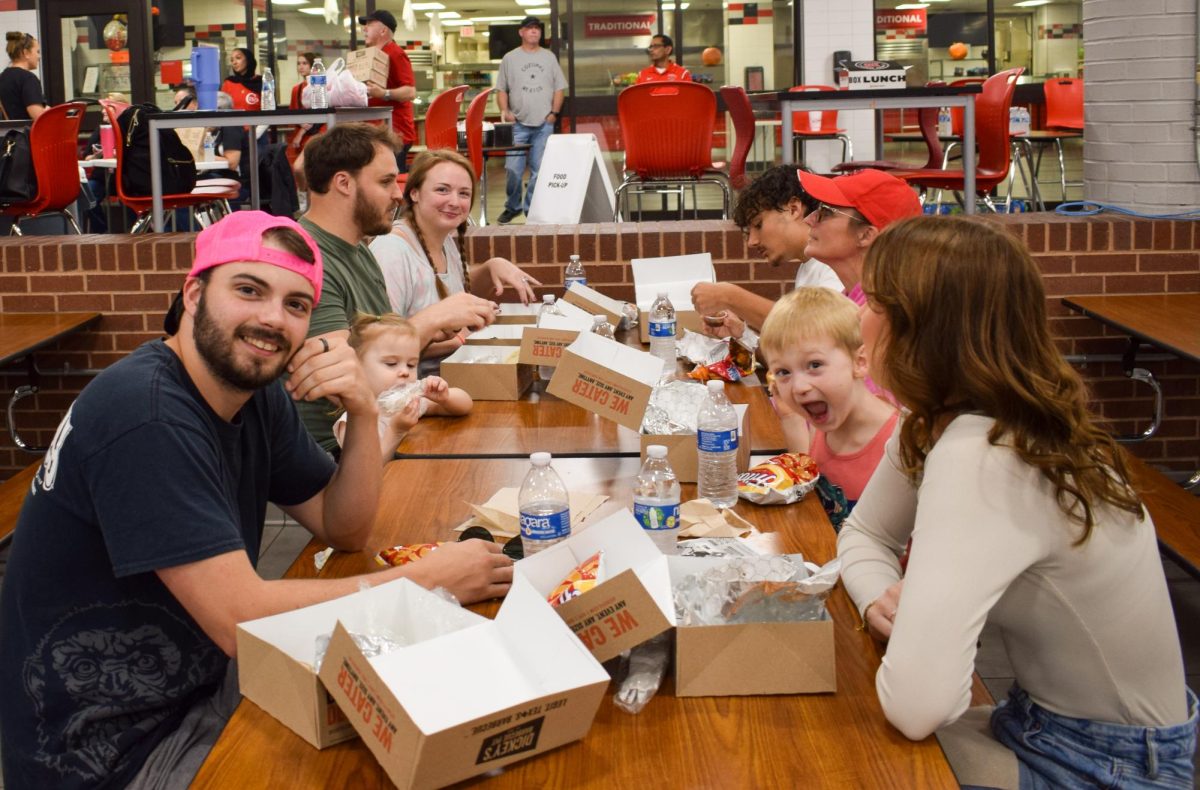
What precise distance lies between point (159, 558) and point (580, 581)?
540 millimetres

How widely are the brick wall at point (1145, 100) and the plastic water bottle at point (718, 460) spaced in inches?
141

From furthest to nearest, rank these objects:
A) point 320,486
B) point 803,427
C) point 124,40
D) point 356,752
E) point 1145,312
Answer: point 124,40, point 1145,312, point 803,427, point 320,486, point 356,752

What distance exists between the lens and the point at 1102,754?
1.62 metres

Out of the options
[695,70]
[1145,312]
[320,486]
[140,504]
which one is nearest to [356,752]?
[140,504]

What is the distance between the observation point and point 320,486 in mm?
2178

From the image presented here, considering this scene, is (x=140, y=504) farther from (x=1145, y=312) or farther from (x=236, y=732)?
(x=1145, y=312)

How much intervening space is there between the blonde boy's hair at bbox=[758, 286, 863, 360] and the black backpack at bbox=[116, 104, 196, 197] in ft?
16.8

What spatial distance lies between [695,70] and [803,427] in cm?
1040

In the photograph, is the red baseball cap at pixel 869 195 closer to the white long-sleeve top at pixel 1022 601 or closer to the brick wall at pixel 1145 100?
the white long-sleeve top at pixel 1022 601

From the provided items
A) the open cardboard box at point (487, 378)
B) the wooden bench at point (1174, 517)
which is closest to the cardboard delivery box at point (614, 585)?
the open cardboard box at point (487, 378)

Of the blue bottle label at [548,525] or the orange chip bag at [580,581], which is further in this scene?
the blue bottle label at [548,525]

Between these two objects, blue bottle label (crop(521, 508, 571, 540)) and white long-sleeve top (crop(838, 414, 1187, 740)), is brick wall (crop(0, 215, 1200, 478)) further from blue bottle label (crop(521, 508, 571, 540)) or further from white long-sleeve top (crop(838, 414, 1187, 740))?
white long-sleeve top (crop(838, 414, 1187, 740))

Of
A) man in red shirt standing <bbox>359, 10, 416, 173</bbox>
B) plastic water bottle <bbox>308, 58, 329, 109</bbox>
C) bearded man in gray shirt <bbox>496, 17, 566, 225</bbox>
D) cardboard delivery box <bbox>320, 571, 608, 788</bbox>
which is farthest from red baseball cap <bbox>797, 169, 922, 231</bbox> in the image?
bearded man in gray shirt <bbox>496, 17, 566, 225</bbox>

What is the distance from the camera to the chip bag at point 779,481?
2234mm
